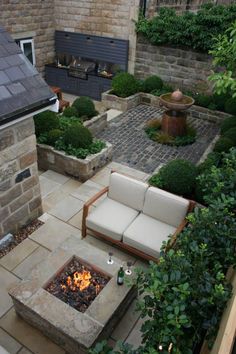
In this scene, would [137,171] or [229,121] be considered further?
[229,121]

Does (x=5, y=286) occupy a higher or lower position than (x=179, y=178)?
lower

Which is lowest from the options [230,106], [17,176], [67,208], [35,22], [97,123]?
[67,208]

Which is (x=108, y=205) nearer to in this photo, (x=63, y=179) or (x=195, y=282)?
(x=63, y=179)

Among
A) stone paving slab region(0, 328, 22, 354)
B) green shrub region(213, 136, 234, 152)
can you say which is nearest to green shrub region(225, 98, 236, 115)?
green shrub region(213, 136, 234, 152)

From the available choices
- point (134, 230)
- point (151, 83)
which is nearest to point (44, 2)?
point (151, 83)

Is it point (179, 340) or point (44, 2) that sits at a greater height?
point (44, 2)

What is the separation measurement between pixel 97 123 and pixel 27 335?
7.43 meters

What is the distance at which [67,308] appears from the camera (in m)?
4.37

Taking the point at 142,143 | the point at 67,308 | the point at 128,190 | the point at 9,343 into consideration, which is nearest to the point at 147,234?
the point at 128,190

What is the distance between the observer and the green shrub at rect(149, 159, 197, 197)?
22.7 feet

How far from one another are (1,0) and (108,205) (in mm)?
9756

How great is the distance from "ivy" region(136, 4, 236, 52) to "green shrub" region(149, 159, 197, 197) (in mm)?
6264

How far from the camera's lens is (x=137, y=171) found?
8.73 metres

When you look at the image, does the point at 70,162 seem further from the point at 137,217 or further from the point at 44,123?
the point at 137,217
